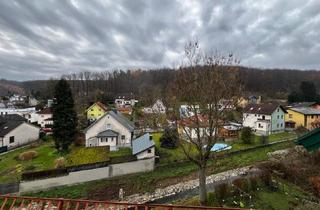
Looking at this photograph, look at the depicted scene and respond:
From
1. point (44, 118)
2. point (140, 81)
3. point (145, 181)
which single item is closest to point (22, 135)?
point (44, 118)

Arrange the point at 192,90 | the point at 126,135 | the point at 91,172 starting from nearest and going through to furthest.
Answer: the point at 192,90
the point at 91,172
the point at 126,135

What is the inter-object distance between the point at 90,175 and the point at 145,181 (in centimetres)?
496

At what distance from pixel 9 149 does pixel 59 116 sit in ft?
33.4

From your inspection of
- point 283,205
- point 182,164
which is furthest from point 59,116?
point 283,205

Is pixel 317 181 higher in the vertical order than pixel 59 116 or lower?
lower

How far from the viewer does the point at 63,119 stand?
82.4 feet

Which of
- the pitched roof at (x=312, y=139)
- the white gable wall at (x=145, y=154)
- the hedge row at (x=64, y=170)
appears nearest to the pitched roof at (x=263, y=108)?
the white gable wall at (x=145, y=154)

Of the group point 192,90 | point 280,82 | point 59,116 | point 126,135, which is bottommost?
point 126,135

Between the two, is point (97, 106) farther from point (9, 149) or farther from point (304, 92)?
point (304, 92)

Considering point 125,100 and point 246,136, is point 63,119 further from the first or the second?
point 125,100

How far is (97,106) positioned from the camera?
155ft

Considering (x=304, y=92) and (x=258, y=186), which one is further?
(x=304, y=92)

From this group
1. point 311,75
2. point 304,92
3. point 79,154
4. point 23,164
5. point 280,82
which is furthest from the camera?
point 311,75

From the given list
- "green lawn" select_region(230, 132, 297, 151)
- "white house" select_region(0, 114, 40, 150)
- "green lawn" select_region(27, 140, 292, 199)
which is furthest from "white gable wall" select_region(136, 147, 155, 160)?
"white house" select_region(0, 114, 40, 150)
